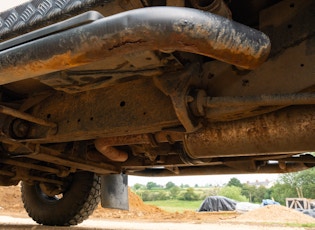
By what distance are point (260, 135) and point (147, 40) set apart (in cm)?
86

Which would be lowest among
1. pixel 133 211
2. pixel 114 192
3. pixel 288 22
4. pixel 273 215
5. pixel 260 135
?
pixel 273 215

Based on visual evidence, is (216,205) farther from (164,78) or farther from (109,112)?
(164,78)

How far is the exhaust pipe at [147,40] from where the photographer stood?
973mm

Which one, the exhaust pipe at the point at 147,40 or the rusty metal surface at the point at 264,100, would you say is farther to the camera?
the rusty metal surface at the point at 264,100

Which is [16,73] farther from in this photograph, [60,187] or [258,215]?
[258,215]

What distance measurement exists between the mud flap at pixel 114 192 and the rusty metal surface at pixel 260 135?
180 centimetres

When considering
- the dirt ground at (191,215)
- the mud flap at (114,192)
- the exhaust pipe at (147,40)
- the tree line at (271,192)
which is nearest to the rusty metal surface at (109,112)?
the exhaust pipe at (147,40)

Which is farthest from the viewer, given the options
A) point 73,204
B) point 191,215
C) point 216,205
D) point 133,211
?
point 216,205

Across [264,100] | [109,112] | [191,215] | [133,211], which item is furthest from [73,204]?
[133,211]

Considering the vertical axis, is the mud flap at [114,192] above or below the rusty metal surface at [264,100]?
below

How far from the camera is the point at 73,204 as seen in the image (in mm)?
3158

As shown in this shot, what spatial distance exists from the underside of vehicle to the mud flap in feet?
2.83

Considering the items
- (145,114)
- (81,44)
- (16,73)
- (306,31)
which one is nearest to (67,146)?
(145,114)

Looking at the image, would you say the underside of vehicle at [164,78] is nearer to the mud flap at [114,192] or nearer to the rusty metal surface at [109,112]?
the rusty metal surface at [109,112]
